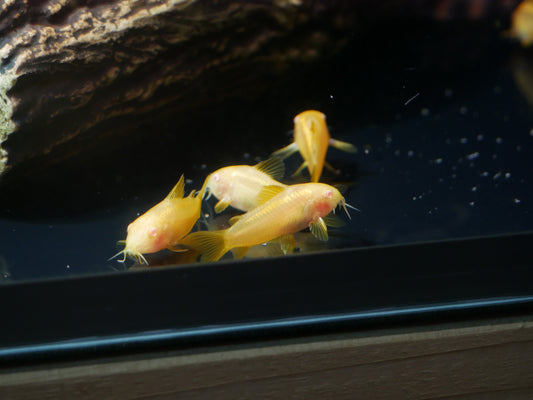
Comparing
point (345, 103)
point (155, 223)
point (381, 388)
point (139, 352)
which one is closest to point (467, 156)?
point (345, 103)

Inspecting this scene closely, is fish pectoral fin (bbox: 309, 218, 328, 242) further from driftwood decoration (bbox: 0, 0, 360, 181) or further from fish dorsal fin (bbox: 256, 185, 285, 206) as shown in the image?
driftwood decoration (bbox: 0, 0, 360, 181)

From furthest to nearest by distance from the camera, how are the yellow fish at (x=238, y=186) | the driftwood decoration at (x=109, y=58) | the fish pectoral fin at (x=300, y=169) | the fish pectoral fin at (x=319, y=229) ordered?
1. the fish pectoral fin at (x=300, y=169)
2. the driftwood decoration at (x=109, y=58)
3. the yellow fish at (x=238, y=186)
4. the fish pectoral fin at (x=319, y=229)

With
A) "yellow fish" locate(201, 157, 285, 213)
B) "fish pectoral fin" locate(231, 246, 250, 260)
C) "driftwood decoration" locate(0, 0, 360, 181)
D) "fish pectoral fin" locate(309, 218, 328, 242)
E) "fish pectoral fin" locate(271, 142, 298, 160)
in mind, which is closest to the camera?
"fish pectoral fin" locate(231, 246, 250, 260)

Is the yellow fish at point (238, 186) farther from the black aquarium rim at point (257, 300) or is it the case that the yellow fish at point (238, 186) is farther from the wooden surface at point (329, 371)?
the wooden surface at point (329, 371)

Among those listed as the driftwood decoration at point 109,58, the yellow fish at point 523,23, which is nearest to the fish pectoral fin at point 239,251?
the driftwood decoration at point 109,58

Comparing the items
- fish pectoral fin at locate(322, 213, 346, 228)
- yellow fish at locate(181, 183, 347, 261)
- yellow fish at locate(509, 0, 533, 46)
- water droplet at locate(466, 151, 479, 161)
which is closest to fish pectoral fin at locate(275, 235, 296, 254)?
yellow fish at locate(181, 183, 347, 261)

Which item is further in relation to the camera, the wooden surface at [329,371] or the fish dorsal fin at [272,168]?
the fish dorsal fin at [272,168]
